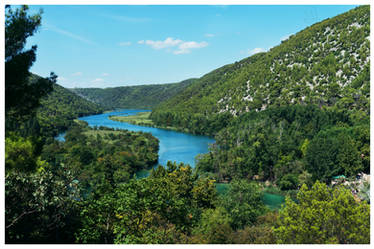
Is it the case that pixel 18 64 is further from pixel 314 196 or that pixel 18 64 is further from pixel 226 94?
pixel 226 94

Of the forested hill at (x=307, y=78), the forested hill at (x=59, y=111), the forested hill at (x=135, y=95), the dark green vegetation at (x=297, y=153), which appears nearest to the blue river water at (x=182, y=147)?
the dark green vegetation at (x=297, y=153)

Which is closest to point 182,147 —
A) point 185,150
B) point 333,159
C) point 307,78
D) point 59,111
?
point 185,150

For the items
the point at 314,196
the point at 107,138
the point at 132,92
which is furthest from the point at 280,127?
the point at 132,92

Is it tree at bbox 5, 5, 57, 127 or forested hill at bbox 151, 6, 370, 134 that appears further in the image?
forested hill at bbox 151, 6, 370, 134

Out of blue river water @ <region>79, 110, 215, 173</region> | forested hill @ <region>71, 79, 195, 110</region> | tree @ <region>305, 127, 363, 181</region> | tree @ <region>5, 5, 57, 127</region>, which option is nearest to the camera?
tree @ <region>5, 5, 57, 127</region>

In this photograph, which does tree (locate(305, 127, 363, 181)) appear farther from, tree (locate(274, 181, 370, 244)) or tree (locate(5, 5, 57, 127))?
tree (locate(5, 5, 57, 127))

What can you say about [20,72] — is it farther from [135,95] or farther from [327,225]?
[135,95]

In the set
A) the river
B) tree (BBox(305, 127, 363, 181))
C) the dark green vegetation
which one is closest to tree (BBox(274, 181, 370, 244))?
the river
